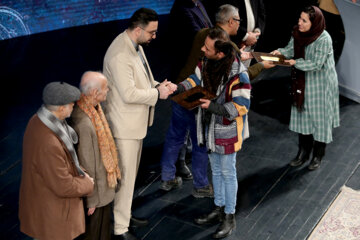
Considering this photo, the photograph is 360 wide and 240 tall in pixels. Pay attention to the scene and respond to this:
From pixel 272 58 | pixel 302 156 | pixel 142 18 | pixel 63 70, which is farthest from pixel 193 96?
pixel 63 70

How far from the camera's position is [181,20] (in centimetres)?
460

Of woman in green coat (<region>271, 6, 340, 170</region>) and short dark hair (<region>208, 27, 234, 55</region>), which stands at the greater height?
short dark hair (<region>208, 27, 234, 55</region>)

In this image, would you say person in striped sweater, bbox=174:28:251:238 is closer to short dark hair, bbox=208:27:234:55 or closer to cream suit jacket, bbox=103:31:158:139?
short dark hair, bbox=208:27:234:55

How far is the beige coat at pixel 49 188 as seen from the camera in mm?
3174

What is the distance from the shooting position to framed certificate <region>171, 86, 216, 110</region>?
12.9ft

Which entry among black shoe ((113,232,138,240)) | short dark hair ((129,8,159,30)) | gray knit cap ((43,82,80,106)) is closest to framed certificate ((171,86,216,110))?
short dark hair ((129,8,159,30))

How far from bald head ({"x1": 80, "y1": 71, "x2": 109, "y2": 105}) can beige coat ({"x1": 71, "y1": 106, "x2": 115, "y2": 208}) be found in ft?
0.41

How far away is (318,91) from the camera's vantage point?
4840 mm

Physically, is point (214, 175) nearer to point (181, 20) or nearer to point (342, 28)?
point (181, 20)

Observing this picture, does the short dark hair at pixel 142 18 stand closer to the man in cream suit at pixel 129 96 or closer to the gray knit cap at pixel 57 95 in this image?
the man in cream suit at pixel 129 96

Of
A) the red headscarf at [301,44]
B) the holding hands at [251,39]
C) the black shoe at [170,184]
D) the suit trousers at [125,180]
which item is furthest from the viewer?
the holding hands at [251,39]

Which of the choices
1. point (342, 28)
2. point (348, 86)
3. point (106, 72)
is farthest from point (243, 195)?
point (342, 28)

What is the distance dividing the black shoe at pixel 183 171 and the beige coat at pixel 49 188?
1689 mm

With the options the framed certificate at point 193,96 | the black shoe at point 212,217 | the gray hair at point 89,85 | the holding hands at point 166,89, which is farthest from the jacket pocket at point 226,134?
the gray hair at point 89,85
